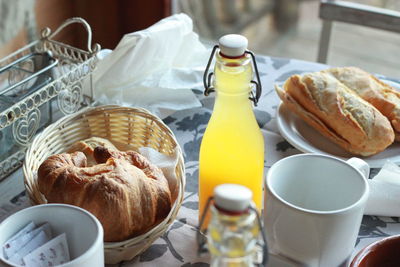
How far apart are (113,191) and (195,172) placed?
0.22 meters

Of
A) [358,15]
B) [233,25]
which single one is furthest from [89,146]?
[233,25]

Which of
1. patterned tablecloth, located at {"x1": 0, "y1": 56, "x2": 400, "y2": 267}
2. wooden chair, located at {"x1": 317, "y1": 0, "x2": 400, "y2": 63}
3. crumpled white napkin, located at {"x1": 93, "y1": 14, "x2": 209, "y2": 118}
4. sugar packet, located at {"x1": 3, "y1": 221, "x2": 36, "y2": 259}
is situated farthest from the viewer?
wooden chair, located at {"x1": 317, "y1": 0, "x2": 400, "y2": 63}

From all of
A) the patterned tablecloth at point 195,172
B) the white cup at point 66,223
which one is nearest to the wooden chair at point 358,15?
the patterned tablecloth at point 195,172

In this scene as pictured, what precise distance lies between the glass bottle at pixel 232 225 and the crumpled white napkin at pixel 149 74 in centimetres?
54

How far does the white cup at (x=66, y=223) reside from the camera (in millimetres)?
551

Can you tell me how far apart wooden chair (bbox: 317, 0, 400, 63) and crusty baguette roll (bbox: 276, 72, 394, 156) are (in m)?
0.40

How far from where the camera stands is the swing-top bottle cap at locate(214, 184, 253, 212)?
0.40m

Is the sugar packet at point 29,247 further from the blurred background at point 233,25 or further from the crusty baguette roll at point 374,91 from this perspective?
the blurred background at point 233,25

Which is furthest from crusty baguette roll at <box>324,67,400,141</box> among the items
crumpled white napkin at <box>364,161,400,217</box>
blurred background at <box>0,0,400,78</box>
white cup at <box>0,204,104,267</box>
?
blurred background at <box>0,0,400,78</box>

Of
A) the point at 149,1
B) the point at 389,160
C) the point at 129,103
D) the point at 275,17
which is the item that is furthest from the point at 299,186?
the point at 275,17

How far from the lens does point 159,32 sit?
0.98m

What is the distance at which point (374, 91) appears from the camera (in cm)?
89

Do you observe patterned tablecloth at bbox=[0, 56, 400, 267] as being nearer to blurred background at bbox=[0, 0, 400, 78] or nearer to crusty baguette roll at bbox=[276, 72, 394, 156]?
crusty baguette roll at bbox=[276, 72, 394, 156]

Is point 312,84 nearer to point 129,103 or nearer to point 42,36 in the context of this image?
point 129,103
